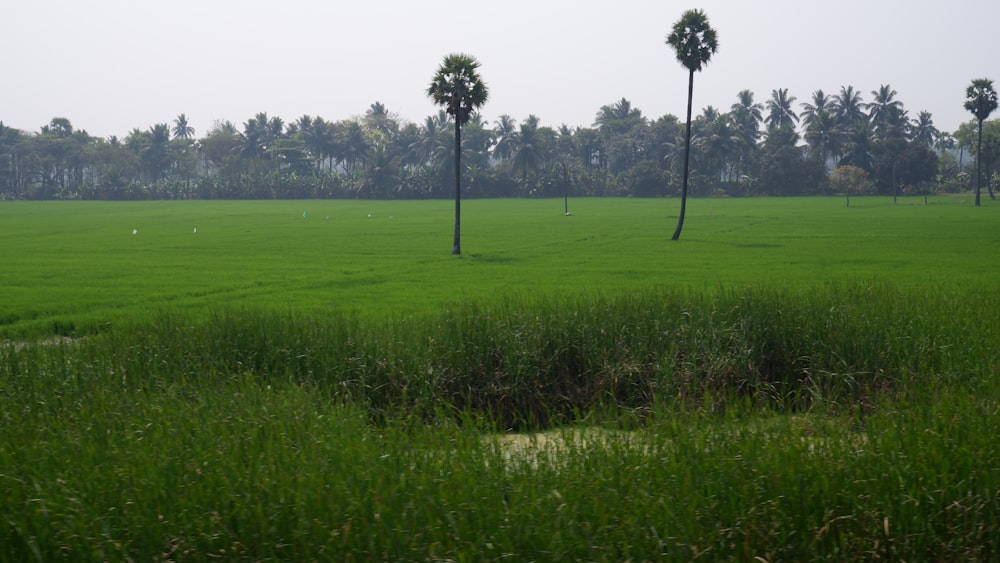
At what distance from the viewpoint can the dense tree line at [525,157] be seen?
114 meters

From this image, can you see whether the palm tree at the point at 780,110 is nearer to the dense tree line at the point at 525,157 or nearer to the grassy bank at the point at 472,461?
the dense tree line at the point at 525,157

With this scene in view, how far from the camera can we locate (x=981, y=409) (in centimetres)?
831

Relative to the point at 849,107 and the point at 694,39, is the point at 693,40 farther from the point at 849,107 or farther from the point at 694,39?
the point at 849,107

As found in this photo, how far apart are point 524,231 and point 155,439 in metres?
46.0

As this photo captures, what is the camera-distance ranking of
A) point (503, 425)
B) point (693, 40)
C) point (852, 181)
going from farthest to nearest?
point (852, 181), point (693, 40), point (503, 425)

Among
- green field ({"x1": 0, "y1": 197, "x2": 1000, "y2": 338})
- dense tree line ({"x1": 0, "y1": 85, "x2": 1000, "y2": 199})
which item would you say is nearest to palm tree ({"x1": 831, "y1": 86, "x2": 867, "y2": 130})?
dense tree line ({"x1": 0, "y1": 85, "x2": 1000, "y2": 199})

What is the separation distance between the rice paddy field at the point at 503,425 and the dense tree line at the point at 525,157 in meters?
93.5

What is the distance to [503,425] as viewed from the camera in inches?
448

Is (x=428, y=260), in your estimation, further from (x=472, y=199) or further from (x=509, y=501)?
(x=472, y=199)

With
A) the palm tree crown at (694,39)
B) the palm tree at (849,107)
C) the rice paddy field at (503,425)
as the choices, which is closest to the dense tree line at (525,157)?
the palm tree at (849,107)

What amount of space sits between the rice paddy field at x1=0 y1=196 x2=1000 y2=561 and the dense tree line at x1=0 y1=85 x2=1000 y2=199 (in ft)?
307

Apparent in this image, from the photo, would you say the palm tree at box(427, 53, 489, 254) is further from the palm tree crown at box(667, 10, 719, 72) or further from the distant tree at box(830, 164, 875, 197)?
the distant tree at box(830, 164, 875, 197)

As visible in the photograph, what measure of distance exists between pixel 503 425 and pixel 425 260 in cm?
2347

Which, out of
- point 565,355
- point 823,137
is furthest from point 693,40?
point 823,137
